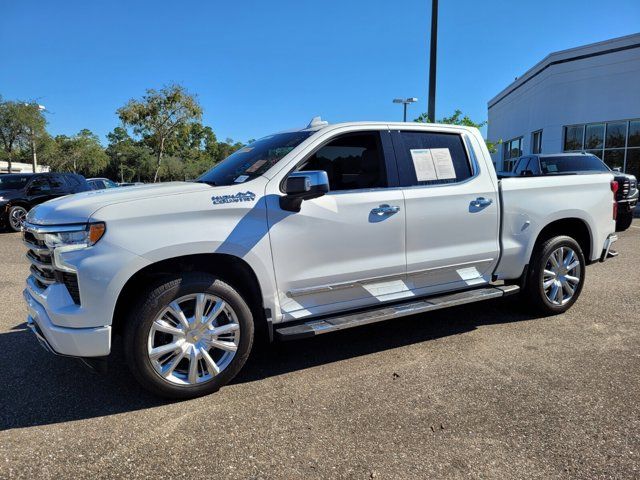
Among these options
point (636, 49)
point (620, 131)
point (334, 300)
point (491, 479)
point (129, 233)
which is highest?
point (636, 49)

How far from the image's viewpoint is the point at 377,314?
13.1ft

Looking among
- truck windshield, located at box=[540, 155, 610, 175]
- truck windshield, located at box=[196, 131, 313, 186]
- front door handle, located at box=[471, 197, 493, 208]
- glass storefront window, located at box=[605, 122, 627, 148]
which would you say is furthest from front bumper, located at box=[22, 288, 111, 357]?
glass storefront window, located at box=[605, 122, 627, 148]

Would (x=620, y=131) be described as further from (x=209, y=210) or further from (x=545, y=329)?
(x=209, y=210)

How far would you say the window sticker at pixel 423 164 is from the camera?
14.5 feet

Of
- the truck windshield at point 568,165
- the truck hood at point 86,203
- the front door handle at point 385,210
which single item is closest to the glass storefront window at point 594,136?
the truck windshield at point 568,165

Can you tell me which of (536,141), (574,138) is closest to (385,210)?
(574,138)

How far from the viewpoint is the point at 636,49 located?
2148cm

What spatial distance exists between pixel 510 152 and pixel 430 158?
30942mm

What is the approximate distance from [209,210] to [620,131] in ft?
80.3

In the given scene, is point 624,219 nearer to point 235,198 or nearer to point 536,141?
point 235,198

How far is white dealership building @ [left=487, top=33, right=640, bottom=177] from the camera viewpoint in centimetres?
2198

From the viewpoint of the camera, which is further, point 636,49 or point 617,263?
Result: point 636,49

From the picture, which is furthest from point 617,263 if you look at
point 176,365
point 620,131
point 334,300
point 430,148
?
point 620,131

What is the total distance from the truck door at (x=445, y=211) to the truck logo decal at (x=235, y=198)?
136 centimetres
